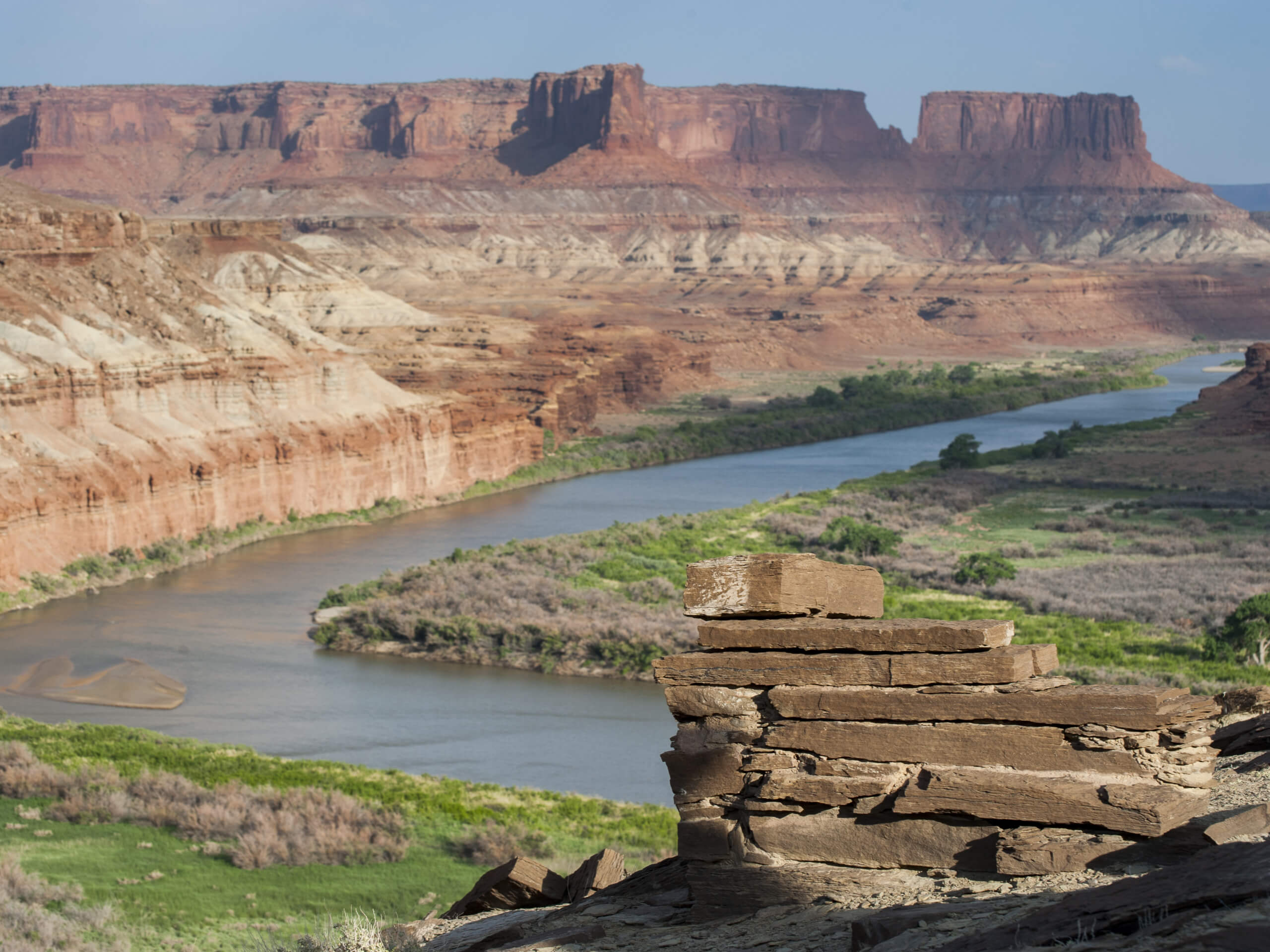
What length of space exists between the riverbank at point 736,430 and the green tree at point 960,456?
1334 centimetres

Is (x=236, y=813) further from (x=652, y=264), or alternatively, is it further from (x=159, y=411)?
(x=652, y=264)

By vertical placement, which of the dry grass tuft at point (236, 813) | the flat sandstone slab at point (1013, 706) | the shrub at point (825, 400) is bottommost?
the dry grass tuft at point (236, 813)

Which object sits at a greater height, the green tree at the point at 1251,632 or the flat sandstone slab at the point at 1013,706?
the flat sandstone slab at the point at 1013,706

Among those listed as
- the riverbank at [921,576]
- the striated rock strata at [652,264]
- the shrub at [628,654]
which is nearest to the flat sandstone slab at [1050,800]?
the riverbank at [921,576]

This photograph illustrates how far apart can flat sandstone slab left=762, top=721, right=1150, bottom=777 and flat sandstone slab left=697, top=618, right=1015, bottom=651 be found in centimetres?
45

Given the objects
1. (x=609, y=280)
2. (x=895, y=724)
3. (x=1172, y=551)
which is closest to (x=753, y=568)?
(x=895, y=724)

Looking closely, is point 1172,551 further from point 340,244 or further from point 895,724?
point 340,244

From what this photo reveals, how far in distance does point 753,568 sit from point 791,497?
46.2m

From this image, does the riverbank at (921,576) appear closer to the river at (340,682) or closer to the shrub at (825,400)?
the river at (340,682)

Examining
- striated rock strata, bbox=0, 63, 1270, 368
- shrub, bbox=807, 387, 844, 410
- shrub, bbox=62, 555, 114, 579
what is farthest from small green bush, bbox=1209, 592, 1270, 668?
striated rock strata, bbox=0, 63, 1270, 368

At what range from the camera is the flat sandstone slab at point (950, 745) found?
877 cm

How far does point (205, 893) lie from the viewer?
17.7m

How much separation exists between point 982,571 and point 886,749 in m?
30.4

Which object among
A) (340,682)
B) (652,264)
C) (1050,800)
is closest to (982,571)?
(340,682)
